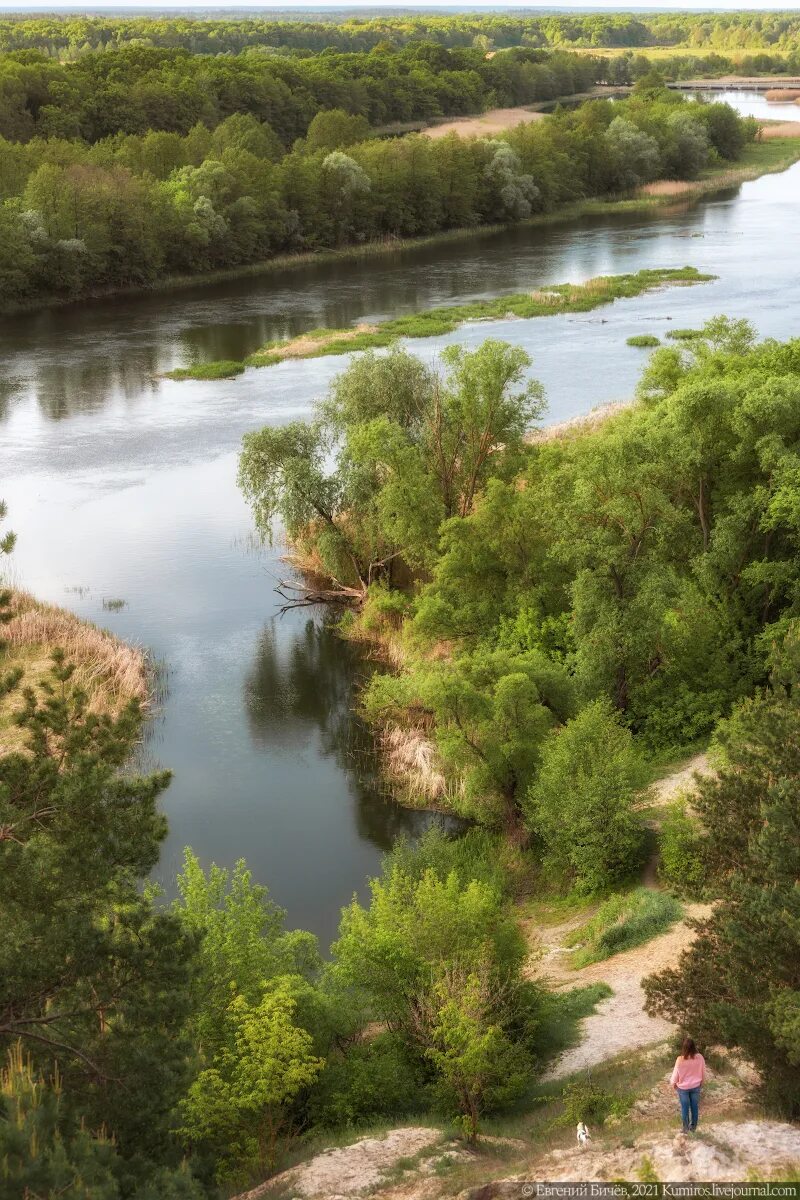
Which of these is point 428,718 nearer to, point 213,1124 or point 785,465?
point 785,465

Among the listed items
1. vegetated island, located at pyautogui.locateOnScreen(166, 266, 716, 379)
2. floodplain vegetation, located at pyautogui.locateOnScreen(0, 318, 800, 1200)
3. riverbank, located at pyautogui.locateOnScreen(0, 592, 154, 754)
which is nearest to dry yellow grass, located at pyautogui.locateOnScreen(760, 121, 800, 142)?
vegetated island, located at pyautogui.locateOnScreen(166, 266, 716, 379)

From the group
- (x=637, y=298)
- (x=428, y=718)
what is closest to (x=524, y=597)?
(x=428, y=718)

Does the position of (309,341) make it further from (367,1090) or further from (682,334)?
(367,1090)

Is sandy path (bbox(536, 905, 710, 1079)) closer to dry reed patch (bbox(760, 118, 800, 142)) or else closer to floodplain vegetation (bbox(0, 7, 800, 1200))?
floodplain vegetation (bbox(0, 7, 800, 1200))

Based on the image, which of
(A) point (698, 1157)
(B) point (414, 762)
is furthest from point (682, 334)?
(A) point (698, 1157)

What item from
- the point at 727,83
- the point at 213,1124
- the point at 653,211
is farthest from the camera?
the point at 727,83
